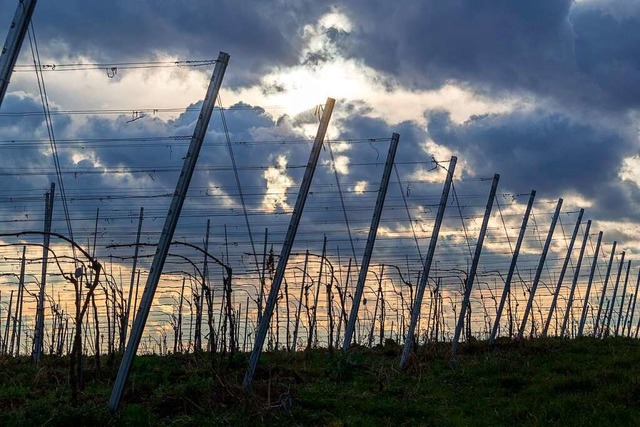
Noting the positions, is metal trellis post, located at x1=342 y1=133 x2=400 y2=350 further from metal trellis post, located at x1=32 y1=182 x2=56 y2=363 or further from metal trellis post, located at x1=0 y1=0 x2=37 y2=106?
metal trellis post, located at x1=0 y1=0 x2=37 y2=106

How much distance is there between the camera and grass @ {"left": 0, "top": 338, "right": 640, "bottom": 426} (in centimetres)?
1082

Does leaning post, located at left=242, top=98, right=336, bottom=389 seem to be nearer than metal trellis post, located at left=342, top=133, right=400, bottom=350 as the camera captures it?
Yes

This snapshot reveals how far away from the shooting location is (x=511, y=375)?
1527cm

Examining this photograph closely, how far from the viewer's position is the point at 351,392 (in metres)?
13.6

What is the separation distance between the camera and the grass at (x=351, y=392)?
35.5 feet

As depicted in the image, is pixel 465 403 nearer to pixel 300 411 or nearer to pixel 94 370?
pixel 300 411

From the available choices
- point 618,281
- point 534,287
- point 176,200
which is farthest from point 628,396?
point 618,281

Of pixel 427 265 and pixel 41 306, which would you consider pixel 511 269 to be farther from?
pixel 41 306

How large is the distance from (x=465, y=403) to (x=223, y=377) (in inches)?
174

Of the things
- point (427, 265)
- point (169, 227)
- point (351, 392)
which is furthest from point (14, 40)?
point (427, 265)

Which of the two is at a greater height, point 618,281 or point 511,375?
point 618,281

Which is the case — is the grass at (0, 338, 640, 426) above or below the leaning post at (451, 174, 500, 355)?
below

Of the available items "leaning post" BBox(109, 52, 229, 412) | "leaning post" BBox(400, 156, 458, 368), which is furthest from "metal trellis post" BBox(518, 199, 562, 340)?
"leaning post" BBox(109, 52, 229, 412)

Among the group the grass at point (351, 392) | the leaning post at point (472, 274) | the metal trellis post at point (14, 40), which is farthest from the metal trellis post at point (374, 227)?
the metal trellis post at point (14, 40)
